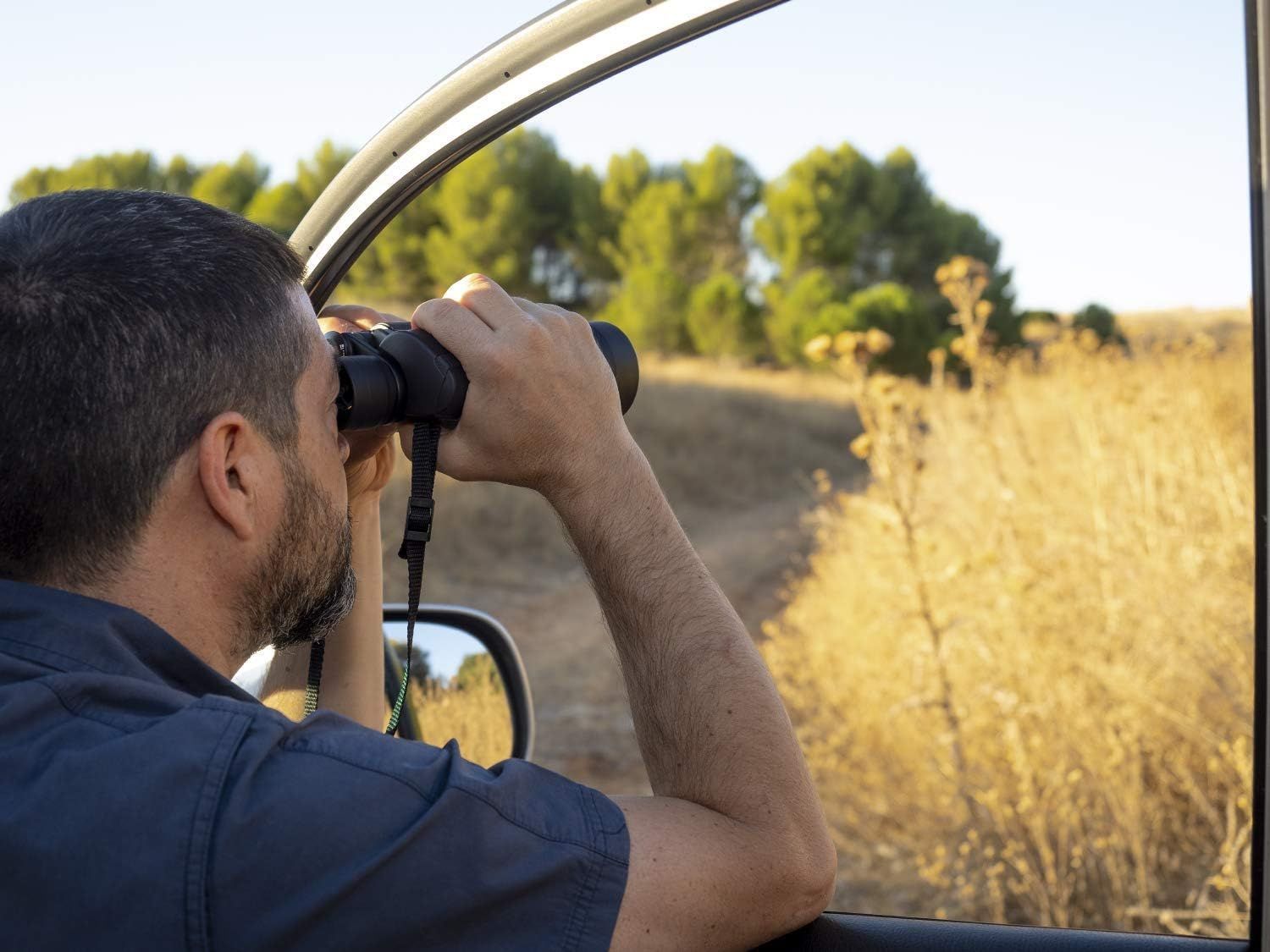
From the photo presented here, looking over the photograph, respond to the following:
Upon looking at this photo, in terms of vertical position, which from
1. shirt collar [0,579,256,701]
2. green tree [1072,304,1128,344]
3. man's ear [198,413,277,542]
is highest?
green tree [1072,304,1128,344]

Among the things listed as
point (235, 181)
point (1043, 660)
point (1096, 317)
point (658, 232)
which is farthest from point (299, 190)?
point (1043, 660)

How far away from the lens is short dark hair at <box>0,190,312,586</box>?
0.92 meters

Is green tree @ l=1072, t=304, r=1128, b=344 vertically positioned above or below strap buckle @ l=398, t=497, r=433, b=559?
above

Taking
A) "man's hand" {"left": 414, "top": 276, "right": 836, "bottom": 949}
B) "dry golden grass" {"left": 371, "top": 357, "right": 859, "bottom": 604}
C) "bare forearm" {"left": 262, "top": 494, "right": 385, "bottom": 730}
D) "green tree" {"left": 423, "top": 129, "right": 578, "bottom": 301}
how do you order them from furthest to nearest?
"green tree" {"left": 423, "top": 129, "right": 578, "bottom": 301} < "dry golden grass" {"left": 371, "top": 357, "right": 859, "bottom": 604} < "bare forearm" {"left": 262, "top": 494, "right": 385, "bottom": 730} < "man's hand" {"left": 414, "top": 276, "right": 836, "bottom": 949}

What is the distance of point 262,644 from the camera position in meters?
1.06

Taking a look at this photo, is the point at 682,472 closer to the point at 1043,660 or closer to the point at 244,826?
the point at 1043,660

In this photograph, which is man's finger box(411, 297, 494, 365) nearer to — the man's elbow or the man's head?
the man's head

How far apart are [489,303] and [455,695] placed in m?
0.77

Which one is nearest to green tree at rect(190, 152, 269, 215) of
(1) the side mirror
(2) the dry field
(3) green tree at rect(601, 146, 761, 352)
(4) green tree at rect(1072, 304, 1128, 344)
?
(3) green tree at rect(601, 146, 761, 352)

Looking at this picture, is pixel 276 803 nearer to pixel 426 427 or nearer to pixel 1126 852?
pixel 426 427

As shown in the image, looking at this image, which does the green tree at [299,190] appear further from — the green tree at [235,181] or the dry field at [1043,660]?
the dry field at [1043,660]

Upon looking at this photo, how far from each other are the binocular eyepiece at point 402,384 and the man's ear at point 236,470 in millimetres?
116

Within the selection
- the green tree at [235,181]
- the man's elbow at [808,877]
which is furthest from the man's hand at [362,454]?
the green tree at [235,181]

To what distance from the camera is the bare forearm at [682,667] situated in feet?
3.27
